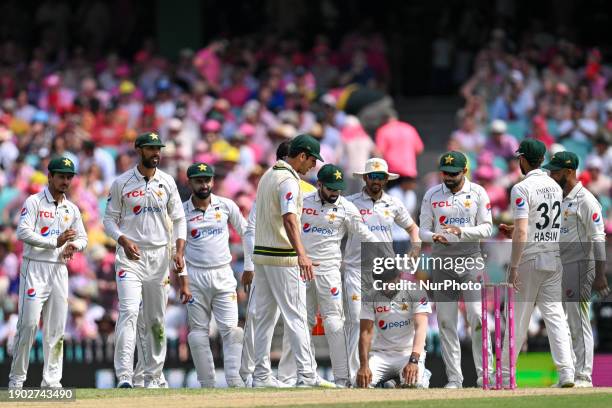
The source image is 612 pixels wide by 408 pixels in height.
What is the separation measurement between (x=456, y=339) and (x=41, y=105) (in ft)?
39.0

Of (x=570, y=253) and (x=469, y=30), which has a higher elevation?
(x=469, y=30)

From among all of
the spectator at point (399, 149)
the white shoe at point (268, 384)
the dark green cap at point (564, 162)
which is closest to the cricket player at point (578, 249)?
the dark green cap at point (564, 162)

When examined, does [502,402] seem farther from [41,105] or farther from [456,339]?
[41,105]

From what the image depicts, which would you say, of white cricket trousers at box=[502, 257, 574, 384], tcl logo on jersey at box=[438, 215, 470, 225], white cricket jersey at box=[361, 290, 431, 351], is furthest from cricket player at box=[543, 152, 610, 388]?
white cricket jersey at box=[361, 290, 431, 351]

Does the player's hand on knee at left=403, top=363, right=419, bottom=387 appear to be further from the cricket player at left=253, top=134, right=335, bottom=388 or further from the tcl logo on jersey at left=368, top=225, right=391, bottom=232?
the tcl logo on jersey at left=368, top=225, right=391, bottom=232

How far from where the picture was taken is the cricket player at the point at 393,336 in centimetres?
1494

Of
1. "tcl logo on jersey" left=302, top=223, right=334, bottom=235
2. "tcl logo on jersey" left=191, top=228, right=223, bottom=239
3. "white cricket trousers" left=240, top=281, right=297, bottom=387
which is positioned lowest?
"white cricket trousers" left=240, top=281, right=297, bottom=387

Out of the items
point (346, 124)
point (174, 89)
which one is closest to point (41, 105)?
point (174, 89)

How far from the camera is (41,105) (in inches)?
984

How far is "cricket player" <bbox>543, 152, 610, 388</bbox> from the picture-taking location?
48.2 ft

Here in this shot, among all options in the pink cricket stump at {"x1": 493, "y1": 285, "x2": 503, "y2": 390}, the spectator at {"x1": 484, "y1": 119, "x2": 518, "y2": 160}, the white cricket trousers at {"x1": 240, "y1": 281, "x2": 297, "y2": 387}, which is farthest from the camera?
the spectator at {"x1": 484, "y1": 119, "x2": 518, "y2": 160}

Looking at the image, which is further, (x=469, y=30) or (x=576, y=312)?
(x=469, y=30)

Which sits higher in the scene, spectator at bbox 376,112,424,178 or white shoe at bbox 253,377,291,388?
spectator at bbox 376,112,424,178

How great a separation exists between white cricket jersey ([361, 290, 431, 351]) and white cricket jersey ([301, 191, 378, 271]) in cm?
51
